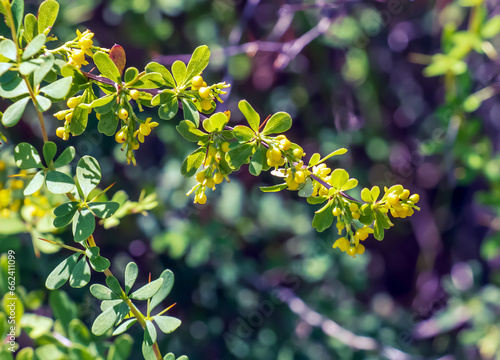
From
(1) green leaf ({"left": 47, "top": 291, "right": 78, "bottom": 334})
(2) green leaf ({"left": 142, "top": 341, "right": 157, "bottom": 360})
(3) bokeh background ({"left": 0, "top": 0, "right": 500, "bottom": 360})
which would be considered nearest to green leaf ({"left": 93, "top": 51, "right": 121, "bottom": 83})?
(2) green leaf ({"left": 142, "top": 341, "right": 157, "bottom": 360})

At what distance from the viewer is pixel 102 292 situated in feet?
3.27

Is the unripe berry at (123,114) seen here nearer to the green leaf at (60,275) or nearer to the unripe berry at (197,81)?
the unripe berry at (197,81)

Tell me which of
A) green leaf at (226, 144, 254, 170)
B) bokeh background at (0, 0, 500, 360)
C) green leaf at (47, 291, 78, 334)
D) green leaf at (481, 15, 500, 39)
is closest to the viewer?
green leaf at (226, 144, 254, 170)

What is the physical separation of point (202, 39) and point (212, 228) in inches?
40.1

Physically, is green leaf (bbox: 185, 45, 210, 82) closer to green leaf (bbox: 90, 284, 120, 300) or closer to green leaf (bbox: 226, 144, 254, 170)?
green leaf (bbox: 226, 144, 254, 170)

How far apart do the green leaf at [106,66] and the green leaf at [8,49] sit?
0.14 metres

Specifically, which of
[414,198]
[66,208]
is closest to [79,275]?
[66,208]

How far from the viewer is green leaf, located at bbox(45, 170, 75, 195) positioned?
2.92ft

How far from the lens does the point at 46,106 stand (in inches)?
32.1

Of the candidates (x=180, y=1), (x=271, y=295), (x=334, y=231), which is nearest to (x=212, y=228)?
(x=271, y=295)

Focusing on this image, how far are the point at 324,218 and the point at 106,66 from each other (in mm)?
546

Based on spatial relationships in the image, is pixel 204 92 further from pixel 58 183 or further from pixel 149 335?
pixel 149 335

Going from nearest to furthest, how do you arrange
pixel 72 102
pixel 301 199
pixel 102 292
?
pixel 72 102 < pixel 102 292 < pixel 301 199

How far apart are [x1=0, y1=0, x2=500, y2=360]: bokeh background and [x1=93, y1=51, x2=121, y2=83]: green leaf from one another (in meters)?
1.11
